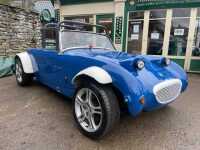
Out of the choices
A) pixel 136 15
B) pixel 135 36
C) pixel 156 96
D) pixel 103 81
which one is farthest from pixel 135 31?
pixel 103 81

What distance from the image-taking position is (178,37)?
725 cm

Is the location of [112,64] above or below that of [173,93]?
above

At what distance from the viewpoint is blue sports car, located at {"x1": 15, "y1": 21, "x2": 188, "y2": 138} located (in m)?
2.02

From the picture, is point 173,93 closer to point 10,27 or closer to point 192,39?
point 192,39

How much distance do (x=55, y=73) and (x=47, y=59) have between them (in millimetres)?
409

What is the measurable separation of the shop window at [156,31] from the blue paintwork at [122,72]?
5.05 m

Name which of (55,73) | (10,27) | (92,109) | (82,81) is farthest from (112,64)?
(10,27)

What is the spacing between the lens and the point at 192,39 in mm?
6996

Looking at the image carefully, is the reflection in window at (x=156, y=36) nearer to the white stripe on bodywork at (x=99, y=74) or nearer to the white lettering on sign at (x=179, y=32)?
the white lettering on sign at (x=179, y=32)

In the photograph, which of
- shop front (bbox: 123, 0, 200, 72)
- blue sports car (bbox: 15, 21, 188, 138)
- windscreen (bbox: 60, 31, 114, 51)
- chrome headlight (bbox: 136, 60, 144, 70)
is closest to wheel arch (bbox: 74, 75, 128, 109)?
blue sports car (bbox: 15, 21, 188, 138)

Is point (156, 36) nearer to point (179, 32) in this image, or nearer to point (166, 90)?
point (179, 32)

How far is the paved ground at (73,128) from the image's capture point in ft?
7.08

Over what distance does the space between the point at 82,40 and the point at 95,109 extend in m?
1.58

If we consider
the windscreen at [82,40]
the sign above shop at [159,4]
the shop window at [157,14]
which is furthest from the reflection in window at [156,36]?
the windscreen at [82,40]
